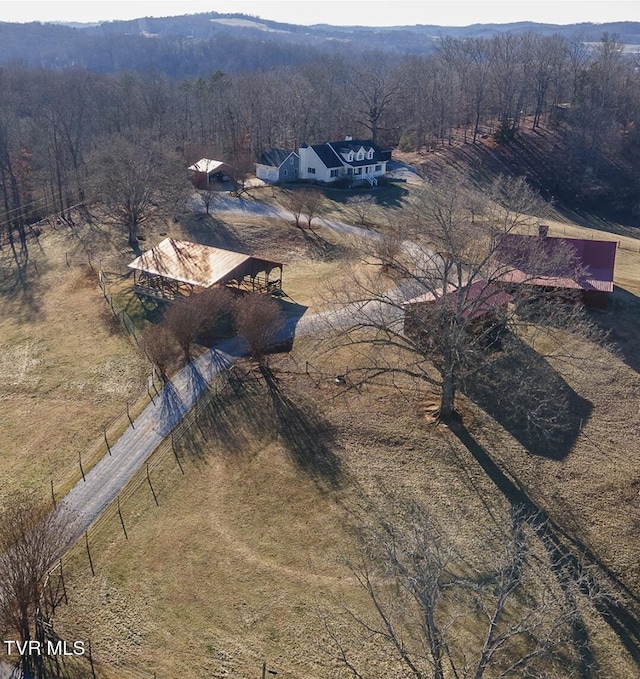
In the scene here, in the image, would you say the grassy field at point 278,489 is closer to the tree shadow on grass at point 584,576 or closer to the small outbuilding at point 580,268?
the tree shadow on grass at point 584,576

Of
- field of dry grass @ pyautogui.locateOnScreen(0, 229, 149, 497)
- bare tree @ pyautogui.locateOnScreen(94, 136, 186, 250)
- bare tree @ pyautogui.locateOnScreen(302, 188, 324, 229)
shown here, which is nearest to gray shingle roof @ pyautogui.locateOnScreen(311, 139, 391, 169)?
bare tree @ pyautogui.locateOnScreen(302, 188, 324, 229)

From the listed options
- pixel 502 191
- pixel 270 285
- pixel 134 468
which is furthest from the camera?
pixel 502 191

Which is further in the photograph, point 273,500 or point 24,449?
point 24,449

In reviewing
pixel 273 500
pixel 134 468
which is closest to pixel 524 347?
pixel 273 500

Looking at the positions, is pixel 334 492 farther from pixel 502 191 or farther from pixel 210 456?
pixel 502 191

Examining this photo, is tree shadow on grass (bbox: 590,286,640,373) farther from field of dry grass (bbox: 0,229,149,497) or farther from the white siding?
the white siding

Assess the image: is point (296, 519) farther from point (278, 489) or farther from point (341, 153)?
point (341, 153)
